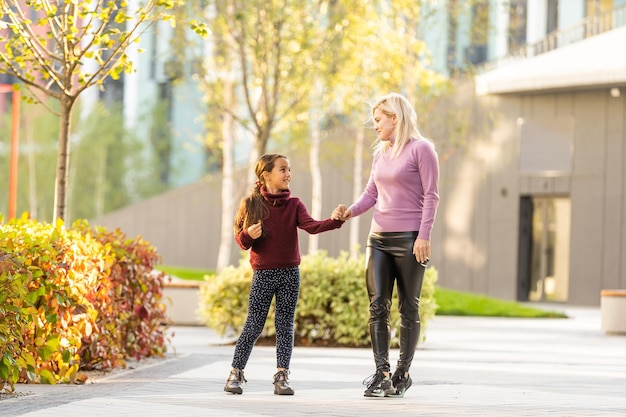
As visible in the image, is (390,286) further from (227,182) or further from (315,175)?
(315,175)

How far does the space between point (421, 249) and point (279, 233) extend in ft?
3.22

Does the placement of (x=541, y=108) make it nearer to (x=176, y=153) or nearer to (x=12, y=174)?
(x=12, y=174)

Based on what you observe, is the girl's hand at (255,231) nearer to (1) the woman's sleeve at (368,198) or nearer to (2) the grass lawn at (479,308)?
(1) the woman's sleeve at (368,198)

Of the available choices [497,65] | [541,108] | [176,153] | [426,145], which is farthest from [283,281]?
[176,153]

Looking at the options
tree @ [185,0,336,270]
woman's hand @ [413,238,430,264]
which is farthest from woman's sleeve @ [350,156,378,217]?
tree @ [185,0,336,270]

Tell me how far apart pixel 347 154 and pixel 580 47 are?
690 centimetres

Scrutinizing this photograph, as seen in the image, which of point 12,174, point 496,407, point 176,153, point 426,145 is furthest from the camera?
point 176,153

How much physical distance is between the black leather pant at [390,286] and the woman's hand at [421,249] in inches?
4.1

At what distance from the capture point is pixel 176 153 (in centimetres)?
5488

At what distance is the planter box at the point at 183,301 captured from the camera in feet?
61.4

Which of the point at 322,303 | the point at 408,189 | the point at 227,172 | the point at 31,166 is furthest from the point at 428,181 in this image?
the point at 31,166

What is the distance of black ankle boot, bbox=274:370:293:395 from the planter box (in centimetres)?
1047

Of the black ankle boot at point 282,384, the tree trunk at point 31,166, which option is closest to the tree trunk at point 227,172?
the black ankle boot at point 282,384

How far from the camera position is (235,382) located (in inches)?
326
